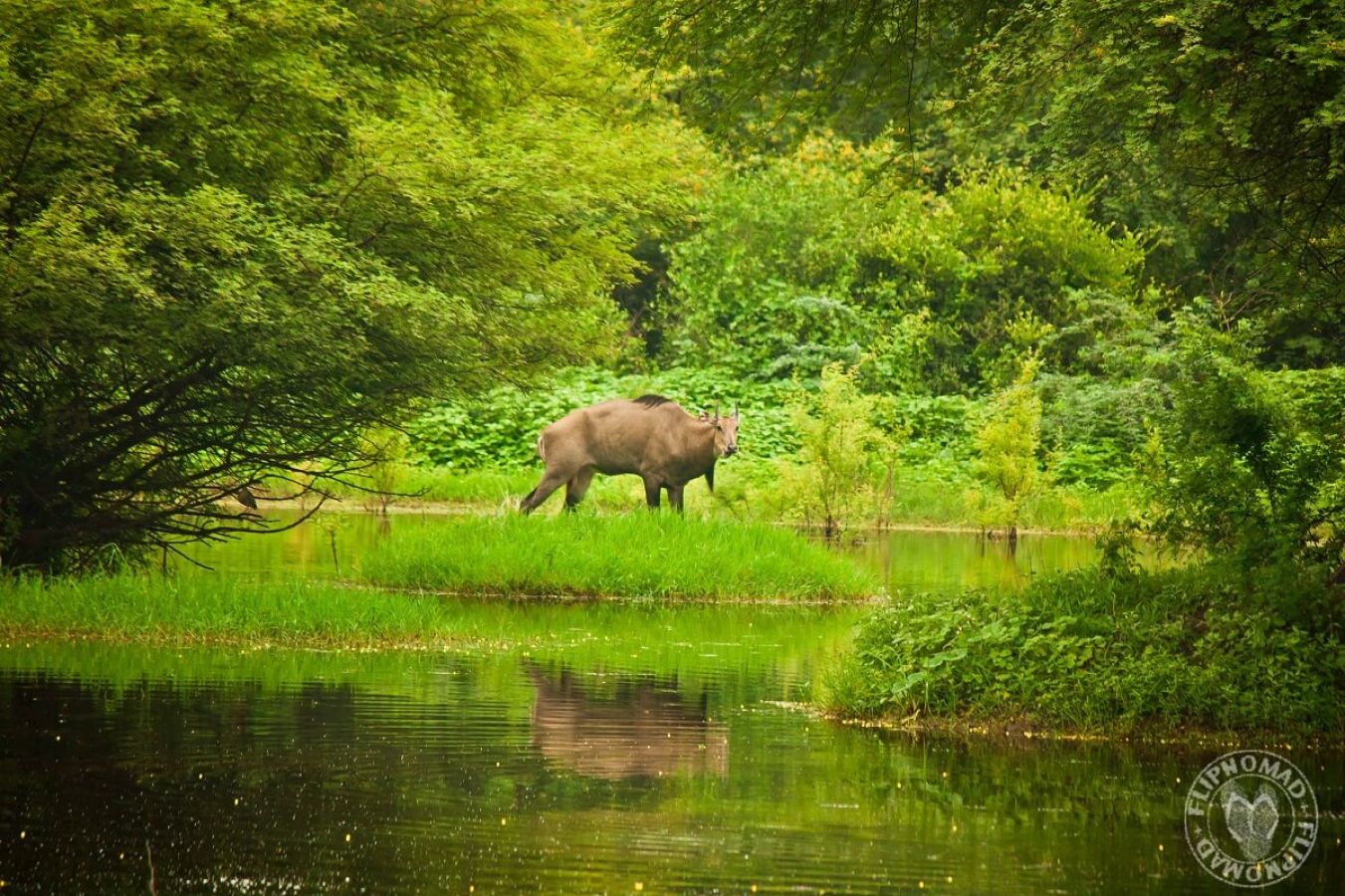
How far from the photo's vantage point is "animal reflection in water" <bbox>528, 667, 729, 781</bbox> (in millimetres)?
10602

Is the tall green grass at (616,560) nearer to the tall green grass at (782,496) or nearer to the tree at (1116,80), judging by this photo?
the tree at (1116,80)

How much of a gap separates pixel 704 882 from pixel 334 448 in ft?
35.5

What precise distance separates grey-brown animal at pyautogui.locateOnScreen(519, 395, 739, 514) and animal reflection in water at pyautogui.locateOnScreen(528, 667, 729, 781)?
34.9ft

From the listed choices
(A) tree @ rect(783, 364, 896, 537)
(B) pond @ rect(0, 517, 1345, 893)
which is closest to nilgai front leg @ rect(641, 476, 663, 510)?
(A) tree @ rect(783, 364, 896, 537)

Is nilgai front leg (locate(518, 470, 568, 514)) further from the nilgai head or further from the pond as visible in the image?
the pond

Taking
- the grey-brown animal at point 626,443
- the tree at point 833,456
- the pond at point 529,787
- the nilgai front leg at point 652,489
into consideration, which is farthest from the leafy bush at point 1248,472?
the tree at point 833,456

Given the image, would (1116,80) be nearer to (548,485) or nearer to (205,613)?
(205,613)

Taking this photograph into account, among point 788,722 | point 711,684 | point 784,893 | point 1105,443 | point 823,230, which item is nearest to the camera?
point 784,893

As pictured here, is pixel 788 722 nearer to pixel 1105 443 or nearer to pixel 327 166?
pixel 327 166

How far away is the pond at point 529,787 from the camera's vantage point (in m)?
7.91

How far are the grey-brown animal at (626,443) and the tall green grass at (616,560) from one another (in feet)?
7.71

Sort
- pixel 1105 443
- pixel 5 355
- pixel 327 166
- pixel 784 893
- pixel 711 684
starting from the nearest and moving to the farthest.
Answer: pixel 784 893, pixel 711 684, pixel 5 355, pixel 327 166, pixel 1105 443

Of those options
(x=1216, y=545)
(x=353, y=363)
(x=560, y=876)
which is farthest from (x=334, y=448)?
(x=560, y=876)

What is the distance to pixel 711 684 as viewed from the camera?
14.2m
